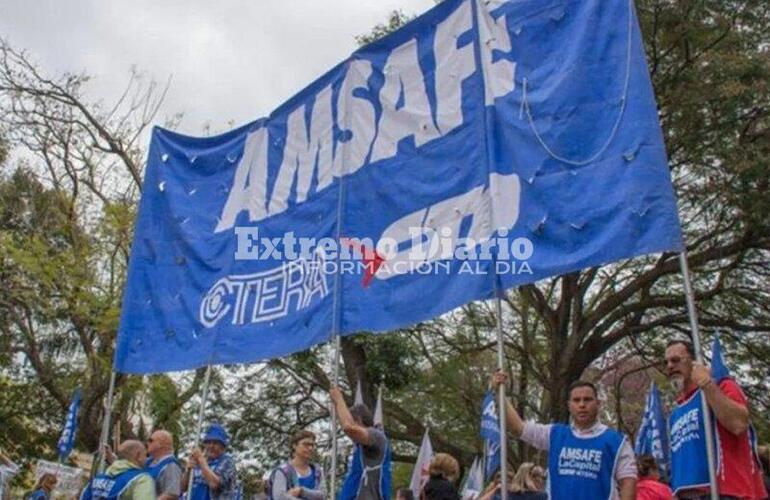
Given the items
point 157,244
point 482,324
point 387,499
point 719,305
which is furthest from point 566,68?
point 482,324

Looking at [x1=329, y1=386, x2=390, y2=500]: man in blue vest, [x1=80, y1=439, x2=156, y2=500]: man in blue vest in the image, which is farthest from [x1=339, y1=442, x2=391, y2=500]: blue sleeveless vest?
[x1=80, y1=439, x2=156, y2=500]: man in blue vest

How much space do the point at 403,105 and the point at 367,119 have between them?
1.32 feet

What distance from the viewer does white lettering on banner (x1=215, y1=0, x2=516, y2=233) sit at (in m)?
6.90

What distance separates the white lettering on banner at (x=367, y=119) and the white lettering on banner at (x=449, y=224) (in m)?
0.60

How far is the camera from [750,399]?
59.3 ft

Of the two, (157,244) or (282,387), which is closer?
(157,244)

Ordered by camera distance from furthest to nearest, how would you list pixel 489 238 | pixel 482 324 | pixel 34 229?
pixel 34 229
pixel 482 324
pixel 489 238

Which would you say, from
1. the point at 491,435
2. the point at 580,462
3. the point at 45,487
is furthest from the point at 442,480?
the point at 45,487

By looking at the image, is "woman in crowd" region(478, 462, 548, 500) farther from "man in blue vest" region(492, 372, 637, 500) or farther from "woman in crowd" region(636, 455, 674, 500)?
"man in blue vest" region(492, 372, 637, 500)

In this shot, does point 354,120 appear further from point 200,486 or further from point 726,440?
point 726,440

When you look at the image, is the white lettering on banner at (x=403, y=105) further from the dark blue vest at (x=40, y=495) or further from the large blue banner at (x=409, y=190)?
the dark blue vest at (x=40, y=495)

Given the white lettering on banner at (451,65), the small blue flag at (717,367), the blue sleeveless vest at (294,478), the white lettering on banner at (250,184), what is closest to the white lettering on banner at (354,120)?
the white lettering on banner at (451,65)

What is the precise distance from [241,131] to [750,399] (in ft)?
41.9

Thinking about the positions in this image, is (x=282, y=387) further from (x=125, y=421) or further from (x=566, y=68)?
(x=566, y=68)
